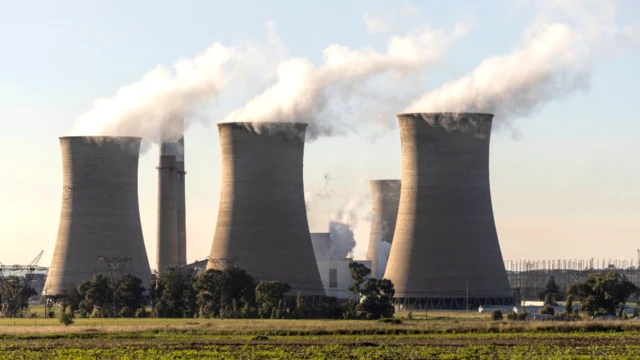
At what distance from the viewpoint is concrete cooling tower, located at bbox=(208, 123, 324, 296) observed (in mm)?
58844

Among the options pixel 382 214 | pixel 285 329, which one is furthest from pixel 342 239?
pixel 285 329

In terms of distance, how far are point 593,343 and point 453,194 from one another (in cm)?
2414

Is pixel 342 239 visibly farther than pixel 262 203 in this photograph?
Yes

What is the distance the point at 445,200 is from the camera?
57062 mm

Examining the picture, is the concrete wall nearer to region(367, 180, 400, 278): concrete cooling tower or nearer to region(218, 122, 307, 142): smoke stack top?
region(367, 180, 400, 278): concrete cooling tower

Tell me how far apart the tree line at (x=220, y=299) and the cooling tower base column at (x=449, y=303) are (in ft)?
8.03

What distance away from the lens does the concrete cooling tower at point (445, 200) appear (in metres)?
57.2

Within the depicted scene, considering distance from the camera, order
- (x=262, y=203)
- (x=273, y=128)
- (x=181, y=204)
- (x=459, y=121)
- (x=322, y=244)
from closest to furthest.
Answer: (x=459, y=121), (x=262, y=203), (x=273, y=128), (x=322, y=244), (x=181, y=204)

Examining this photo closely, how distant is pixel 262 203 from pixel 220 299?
4.72 m

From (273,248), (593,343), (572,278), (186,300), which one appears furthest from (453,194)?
(572,278)

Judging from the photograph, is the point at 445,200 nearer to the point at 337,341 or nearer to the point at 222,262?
the point at 222,262

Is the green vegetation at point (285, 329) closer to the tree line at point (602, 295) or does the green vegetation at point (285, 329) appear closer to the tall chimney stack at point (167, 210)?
the tree line at point (602, 295)

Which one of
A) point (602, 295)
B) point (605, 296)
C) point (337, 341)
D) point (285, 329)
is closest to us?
point (337, 341)

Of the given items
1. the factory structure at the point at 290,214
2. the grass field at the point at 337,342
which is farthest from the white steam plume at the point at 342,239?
the grass field at the point at 337,342
